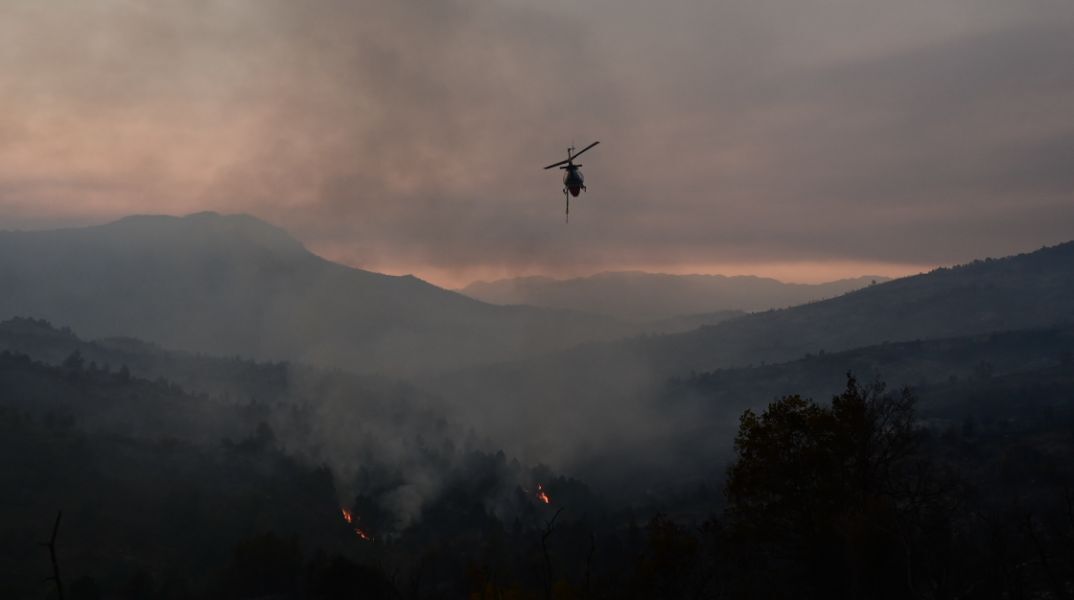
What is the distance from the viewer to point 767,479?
37.0 metres

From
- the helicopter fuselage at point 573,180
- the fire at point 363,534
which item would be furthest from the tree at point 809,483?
the fire at point 363,534

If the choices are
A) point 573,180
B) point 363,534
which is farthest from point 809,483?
point 363,534

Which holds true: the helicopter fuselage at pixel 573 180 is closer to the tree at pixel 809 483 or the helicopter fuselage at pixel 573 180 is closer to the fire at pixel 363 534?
the tree at pixel 809 483

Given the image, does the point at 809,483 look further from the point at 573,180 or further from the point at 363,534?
the point at 363,534

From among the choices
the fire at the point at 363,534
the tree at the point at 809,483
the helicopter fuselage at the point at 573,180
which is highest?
the helicopter fuselage at the point at 573,180

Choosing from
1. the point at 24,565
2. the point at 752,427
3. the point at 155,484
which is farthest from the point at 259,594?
the point at 752,427

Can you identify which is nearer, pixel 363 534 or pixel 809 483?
pixel 809 483

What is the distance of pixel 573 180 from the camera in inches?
2381

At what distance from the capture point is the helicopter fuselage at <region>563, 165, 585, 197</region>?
2379 inches

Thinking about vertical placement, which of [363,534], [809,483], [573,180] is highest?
[573,180]

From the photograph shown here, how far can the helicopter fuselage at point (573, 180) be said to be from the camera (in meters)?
60.4

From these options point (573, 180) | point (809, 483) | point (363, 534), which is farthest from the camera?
point (363, 534)

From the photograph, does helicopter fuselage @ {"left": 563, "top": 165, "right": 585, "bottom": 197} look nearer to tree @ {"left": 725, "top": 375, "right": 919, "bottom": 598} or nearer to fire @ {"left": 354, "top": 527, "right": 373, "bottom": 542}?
tree @ {"left": 725, "top": 375, "right": 919, "bottom": 598}

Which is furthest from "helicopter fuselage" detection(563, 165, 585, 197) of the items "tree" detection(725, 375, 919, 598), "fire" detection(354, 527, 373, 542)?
"fire" detection(354, 527, 373, 542)
